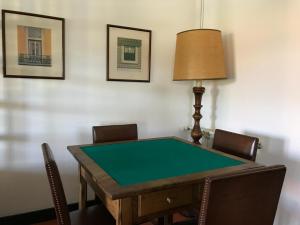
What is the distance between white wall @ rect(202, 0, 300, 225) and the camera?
1.95 meters

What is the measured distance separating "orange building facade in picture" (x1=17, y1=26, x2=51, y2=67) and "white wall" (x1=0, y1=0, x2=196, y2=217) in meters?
0.16

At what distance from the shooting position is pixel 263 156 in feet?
7.25

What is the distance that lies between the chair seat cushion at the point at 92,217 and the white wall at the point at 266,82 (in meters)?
1.45

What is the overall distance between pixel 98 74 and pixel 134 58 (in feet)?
1.39

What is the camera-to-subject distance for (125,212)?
1115 mm

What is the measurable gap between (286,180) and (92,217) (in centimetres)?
154

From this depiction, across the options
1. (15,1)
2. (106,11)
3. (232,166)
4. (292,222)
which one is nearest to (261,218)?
(232,166)

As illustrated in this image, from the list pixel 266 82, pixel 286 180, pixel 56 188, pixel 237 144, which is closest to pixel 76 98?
pixel 56 188

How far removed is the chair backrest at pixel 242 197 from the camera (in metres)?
0.93

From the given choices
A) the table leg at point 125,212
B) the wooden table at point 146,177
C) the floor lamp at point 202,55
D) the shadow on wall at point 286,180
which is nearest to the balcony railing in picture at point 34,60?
the wooden table at point 146,177

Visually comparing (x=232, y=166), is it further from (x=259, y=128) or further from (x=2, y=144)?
(x=2, y=144)

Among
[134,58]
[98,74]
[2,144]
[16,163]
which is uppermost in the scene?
[134,58]

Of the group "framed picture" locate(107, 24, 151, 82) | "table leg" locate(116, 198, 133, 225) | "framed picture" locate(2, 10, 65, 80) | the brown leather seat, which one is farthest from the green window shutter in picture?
the brown leather seat

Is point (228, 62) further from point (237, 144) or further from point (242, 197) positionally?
point (242, 197)
